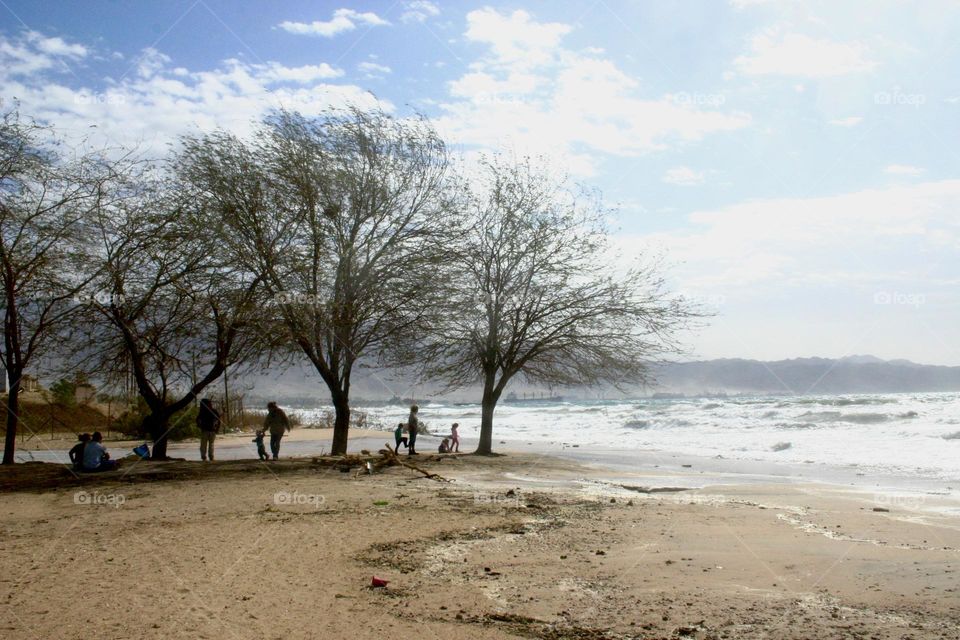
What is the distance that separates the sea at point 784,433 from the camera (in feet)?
85.3

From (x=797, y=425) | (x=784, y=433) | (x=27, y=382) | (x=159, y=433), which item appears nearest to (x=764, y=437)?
(x=784, y=433)

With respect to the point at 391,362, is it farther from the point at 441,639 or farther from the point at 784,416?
the point at 784,416

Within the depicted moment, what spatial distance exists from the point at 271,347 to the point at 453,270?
18.7 feet

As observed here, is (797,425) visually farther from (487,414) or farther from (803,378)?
(803,378)

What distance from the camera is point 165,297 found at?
1814 cm

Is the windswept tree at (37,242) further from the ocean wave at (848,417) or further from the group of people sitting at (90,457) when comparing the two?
the ocean wave at (848,417)

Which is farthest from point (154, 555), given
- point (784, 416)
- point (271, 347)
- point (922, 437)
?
point (784, 416)

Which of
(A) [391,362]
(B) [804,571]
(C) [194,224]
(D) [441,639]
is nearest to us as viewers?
(D) [441,639]

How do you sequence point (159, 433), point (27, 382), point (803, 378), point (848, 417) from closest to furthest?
point (159, 433), point (27, 382), point (848, 417), point (803, 378)

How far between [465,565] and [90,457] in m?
11.6

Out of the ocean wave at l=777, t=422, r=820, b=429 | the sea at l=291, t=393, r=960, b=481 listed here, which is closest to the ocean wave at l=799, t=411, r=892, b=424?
the sea at l=291, t=393, r=960, b=481

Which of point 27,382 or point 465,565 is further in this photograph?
point 27,382

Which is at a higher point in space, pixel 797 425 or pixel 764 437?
pixel 797 425

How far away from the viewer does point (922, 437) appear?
1273 inches
